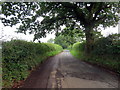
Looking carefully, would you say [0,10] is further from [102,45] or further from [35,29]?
[102,45]

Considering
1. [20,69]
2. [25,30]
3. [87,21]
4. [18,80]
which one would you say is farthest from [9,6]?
[87,21]

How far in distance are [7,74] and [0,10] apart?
4740 millimetres

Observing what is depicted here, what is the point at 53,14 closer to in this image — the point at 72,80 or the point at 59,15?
the point at 59,15

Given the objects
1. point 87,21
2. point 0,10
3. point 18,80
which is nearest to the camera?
point 18,80

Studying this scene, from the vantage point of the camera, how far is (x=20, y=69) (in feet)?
13.8

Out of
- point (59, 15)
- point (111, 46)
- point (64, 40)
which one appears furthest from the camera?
point (64, 40)

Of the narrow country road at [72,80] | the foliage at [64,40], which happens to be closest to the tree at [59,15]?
the narrow country road at [72,80]

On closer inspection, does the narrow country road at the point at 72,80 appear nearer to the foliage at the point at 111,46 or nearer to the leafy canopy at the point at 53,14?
the foliage at the point at 111,46

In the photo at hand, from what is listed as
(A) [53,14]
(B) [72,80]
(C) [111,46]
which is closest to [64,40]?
(A) [53,14]

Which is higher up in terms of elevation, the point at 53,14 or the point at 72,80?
the point at 53,14

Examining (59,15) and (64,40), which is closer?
(59,15)

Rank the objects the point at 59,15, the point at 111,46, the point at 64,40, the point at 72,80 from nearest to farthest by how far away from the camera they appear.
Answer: the point at 72,80, the point at 111,46, the point at 59,15, the point at 64,40

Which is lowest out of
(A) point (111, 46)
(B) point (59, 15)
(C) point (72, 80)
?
(C) point (72, 80)

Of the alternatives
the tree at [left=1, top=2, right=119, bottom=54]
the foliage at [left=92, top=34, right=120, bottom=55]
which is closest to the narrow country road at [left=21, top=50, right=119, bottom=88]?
the foliage at [left=92, top=34, right=120, bottom=55]
